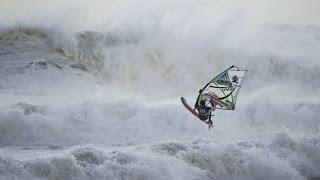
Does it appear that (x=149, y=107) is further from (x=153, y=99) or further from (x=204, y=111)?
(x=204, y=111)

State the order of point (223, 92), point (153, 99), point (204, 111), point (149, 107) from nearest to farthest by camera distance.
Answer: point (204, 111)
point (223, 92)
point (149, 107)
point (153, 99)

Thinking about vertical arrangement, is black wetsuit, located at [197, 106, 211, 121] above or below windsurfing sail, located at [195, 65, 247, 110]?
below

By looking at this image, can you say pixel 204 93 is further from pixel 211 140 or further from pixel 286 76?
pixel 286 76

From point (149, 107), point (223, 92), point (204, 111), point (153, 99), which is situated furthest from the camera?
point (153, 99)

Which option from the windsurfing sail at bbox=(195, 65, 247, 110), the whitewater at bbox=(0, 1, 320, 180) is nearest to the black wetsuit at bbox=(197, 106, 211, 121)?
the windsurfing sail at bbox=(195, 65, 247, 110)

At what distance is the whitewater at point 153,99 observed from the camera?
1507 centimetres

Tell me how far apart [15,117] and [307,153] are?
6.61 meters

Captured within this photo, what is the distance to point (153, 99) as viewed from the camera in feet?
73.2

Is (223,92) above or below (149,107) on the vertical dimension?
below

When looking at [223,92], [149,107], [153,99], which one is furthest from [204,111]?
[153,99]

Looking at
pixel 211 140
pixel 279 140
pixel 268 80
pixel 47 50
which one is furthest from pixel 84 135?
pixel 268 80

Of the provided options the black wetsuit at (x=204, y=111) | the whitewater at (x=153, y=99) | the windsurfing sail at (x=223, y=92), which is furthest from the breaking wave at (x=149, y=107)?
the windsurfing sail at (x=223, y=92)

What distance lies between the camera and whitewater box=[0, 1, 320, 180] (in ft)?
49.4

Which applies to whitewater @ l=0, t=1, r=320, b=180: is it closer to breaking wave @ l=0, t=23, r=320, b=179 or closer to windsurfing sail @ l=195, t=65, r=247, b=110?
breaking wave @ l=0, t=23, r=320, b=179
